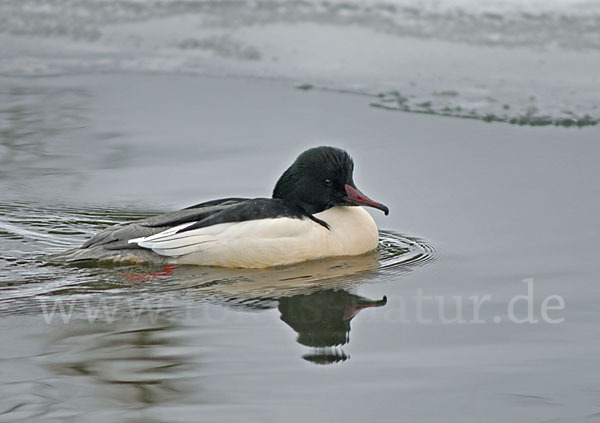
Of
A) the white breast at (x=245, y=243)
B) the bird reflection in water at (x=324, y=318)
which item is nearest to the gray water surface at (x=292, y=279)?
the bird reflection in water at (x=324, y=318)

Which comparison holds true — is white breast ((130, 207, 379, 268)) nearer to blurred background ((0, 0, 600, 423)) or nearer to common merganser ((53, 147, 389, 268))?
common merganser ((53, 147, 389, 268))

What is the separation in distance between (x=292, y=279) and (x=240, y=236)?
50 cm

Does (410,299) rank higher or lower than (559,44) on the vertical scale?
lower

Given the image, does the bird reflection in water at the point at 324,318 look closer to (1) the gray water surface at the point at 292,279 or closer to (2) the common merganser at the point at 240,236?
(1) the gray water surface at the point at 292,279

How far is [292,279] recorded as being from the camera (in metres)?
5.99

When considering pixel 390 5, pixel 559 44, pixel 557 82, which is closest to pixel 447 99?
pixel 557 82

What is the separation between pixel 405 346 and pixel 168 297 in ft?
5.01

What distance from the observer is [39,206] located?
735 centimetres

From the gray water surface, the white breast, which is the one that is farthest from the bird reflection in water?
the white breast

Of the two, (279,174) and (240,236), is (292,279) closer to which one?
(240,236)

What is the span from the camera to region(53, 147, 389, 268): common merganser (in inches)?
245

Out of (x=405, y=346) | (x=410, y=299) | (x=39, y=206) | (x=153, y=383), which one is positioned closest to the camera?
(x=153, y=383)

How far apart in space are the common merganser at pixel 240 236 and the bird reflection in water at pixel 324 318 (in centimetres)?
69

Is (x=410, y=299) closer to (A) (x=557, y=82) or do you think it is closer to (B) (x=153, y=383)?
(B) (x=153, y=383)
